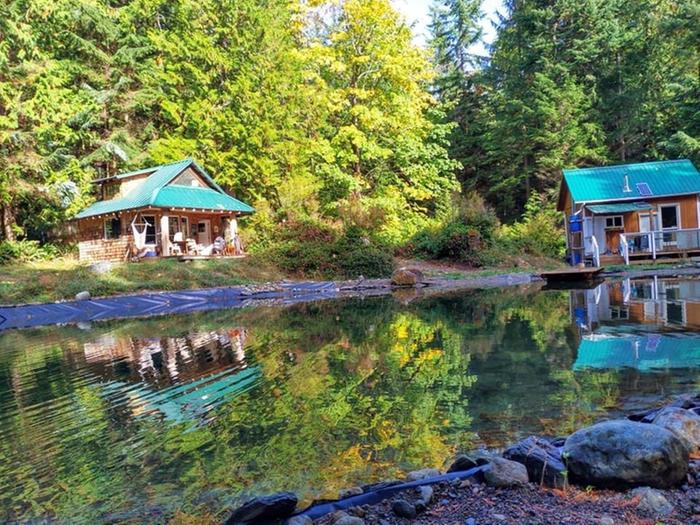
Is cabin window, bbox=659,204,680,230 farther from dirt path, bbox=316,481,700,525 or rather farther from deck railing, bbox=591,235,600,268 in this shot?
dirt path, bbox=316,481,700,525

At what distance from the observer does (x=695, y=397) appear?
4.79m

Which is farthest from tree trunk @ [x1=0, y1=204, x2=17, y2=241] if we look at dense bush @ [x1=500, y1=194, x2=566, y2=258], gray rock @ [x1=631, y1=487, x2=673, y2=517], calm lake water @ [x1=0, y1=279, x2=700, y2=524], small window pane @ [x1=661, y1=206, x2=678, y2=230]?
small window pane @ [x1=661, y1=206, x2=678, y2=230]

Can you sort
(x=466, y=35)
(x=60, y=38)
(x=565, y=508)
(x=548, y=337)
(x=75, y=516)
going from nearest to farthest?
(x=565, y=508), (x=75, y=516), (x=548, y=337), (x=60, y=38), (x=466, y=35)

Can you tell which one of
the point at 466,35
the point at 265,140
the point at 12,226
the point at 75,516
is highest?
the point at 466,35

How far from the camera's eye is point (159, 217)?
24.2 m

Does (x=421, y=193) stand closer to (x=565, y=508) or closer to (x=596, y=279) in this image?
(x=596, y=279)

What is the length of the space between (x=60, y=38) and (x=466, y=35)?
1124 inches

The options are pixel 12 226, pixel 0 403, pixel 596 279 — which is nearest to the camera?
pixel 0 403

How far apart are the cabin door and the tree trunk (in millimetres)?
8880

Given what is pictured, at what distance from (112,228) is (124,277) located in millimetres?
8403

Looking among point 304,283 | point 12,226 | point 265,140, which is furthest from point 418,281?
point 12,226

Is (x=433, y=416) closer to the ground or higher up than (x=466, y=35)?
closer to the ground

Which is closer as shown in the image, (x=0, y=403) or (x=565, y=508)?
(x=565, y=508)

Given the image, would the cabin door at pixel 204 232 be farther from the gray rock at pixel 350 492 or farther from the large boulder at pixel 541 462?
the large boulder at pixel 541 462
